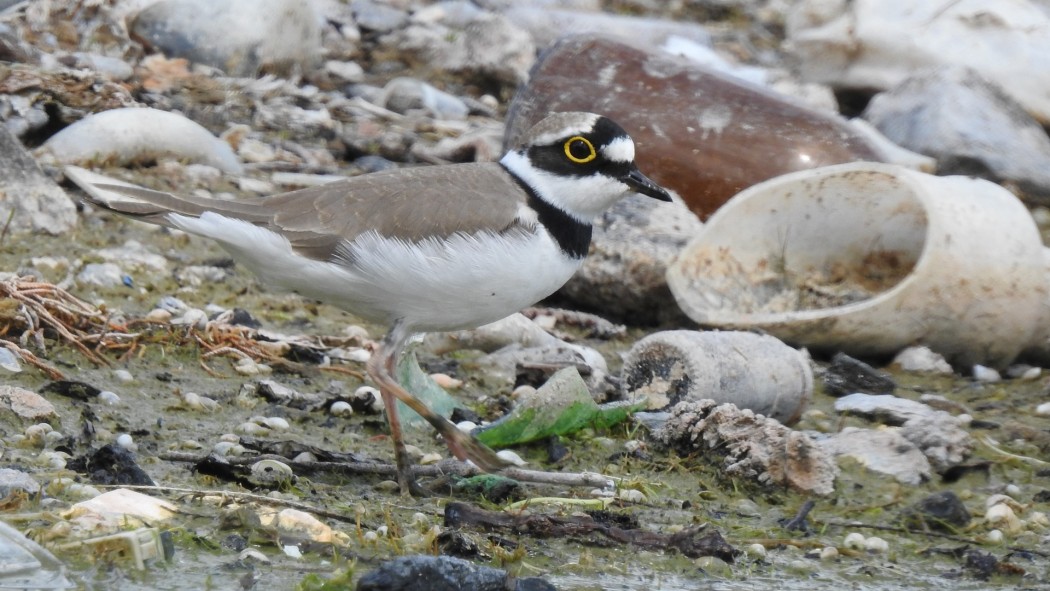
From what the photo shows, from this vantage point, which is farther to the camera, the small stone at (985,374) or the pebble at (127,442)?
the small stone at (985,374)

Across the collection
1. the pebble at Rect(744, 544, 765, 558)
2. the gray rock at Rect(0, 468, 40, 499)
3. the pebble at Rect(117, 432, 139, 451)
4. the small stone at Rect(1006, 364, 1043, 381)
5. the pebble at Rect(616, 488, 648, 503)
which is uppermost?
the gray rock at Rect(0, 468, 40, 499)

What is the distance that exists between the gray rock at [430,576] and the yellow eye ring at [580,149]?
1.77 meters

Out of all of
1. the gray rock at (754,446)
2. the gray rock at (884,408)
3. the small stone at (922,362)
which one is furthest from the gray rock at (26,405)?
the small stone at (922,362)

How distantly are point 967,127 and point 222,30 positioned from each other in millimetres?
4771

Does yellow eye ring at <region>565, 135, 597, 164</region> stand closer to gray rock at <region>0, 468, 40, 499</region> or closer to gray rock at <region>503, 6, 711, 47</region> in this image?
gray rock at <region>0, 468, 40, 499</region>

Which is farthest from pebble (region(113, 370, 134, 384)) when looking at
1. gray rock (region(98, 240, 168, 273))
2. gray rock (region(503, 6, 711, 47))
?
gray rock (region(503, 6, 711, 47))

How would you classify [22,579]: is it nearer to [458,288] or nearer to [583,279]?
[458,288]

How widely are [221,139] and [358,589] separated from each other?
5108 millimetres

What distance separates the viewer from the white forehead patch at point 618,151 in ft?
16.2

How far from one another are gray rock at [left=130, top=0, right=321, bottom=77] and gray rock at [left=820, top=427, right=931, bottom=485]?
5.34m

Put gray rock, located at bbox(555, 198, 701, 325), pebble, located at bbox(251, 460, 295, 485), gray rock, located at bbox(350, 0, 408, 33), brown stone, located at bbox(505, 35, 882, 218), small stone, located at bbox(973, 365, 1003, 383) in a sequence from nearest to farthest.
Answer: pebble, located at bbox(251, 460, 295, 485), small stone, located at bbox(973, 365, 1003, 383), gray rock, located at bbox(555, 198, 701, 325), brown stone, located at bbox(505, 35, 882, 218), gray rock, located at bbox(350, 0, 408, 33)

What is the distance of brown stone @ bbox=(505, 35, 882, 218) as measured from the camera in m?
7.66

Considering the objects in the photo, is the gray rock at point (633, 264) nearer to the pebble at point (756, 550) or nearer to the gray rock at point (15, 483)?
the pebble at point (756, 550)

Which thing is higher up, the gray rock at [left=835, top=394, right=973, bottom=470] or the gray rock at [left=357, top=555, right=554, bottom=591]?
the gray rock at [left=357, top=555, right=554, bottom=591]
